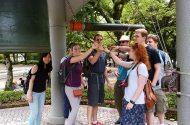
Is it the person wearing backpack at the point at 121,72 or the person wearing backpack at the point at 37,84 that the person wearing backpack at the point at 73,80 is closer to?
the person wearing backpack at the point at 37,84

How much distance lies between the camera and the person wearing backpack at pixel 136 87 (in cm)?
440

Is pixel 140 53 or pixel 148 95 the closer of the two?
pixel 140 53

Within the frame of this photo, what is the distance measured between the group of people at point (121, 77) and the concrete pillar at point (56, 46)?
2.32 ft

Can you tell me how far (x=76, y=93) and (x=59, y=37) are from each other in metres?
1.38

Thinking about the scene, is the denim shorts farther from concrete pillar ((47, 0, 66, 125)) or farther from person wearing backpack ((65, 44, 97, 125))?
concrete pillar ((47, 0, 66, 125))

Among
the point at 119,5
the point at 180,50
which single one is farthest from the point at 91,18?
the point at 180,50

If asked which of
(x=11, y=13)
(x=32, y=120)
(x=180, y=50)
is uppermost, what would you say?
(x=11, y=13)

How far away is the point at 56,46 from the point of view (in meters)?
6.75

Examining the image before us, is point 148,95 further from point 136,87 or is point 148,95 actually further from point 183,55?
point 183,55

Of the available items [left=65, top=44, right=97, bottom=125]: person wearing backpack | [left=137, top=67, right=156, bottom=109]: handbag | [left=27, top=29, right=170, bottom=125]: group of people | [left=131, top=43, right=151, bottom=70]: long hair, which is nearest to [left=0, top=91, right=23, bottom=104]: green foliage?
[left=27, top=29, right=170, bottom=125]: group of people

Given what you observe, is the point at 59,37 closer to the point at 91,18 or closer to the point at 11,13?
the point at 11,13

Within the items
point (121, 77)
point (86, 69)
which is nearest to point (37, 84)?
point (86, 69)

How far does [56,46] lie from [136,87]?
8.67 feet

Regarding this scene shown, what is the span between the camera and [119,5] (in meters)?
14.1
